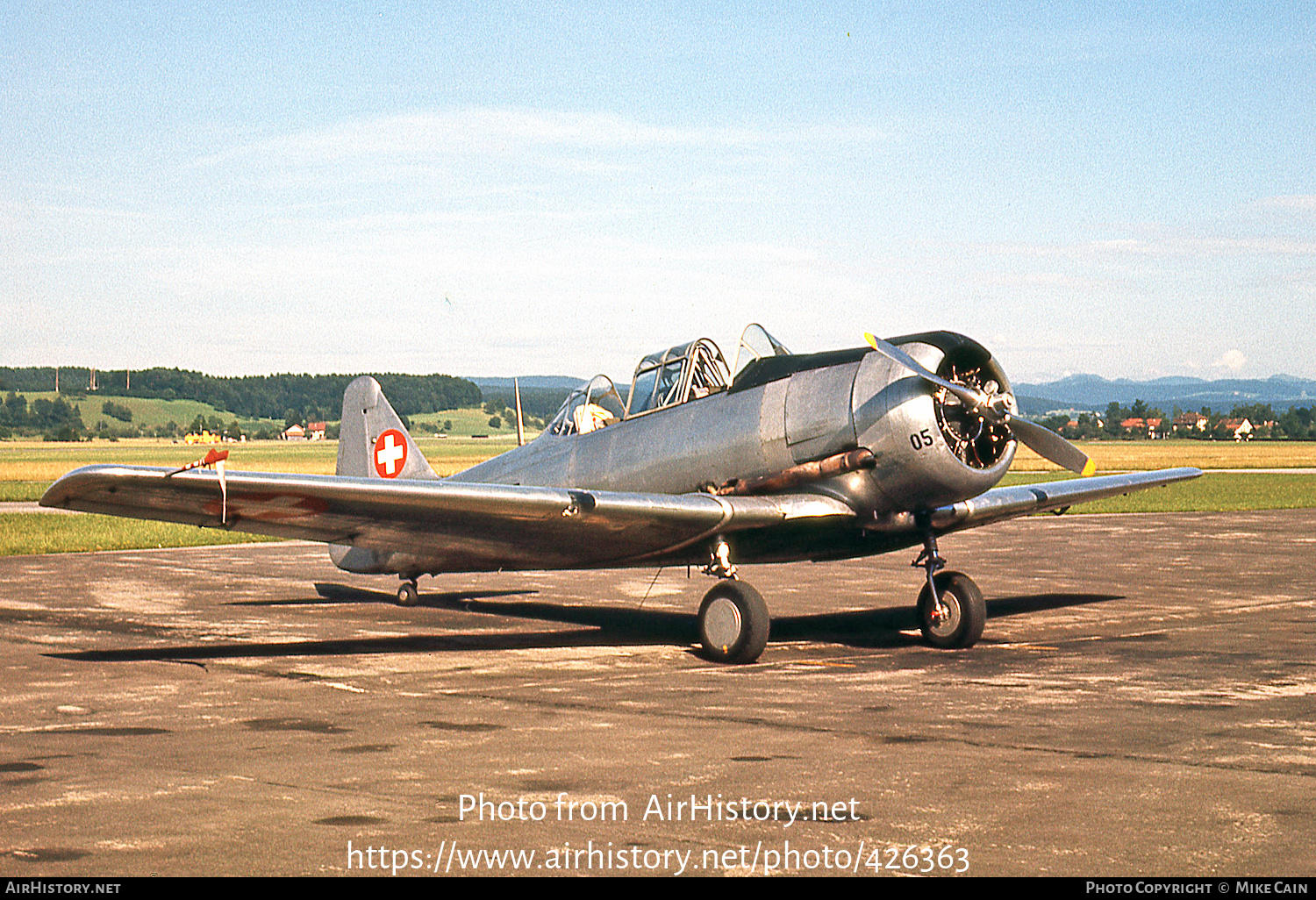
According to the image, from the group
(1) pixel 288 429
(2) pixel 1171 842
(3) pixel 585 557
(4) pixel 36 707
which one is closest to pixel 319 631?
(3) pixel 585 557

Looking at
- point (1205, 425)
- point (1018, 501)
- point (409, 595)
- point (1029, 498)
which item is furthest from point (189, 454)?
point (1205, 425)

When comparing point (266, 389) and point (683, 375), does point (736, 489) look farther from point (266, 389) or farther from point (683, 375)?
point (266, 389)

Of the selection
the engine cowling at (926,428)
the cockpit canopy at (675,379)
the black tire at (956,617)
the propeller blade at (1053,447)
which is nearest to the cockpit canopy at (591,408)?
the cockpit canopy at (675,379)

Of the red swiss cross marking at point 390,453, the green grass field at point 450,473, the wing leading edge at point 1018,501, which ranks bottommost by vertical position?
the green grass field at point 450,473

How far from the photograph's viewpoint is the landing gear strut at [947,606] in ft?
37.8

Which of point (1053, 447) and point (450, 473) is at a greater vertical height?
point (1053, 447)

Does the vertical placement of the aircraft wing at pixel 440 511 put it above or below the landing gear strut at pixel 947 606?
above

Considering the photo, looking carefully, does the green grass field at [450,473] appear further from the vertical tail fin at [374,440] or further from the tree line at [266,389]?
the tree line at [266,389]

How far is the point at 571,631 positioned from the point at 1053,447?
5299 millimetres

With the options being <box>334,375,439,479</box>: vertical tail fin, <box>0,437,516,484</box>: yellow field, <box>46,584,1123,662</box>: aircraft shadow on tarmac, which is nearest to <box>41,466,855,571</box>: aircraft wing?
<box>46,584,1123,662</box>: aircraft shadow on tarmac

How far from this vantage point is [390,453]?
15469mm

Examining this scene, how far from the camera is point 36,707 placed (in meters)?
8.64

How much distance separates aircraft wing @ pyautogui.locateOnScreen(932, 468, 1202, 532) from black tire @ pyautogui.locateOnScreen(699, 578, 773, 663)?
219cm

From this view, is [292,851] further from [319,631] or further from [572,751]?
[319,631]
